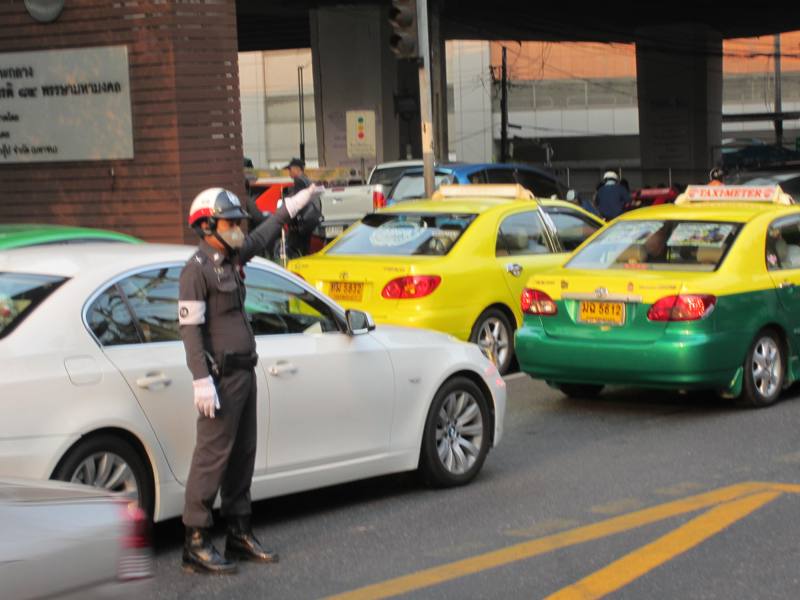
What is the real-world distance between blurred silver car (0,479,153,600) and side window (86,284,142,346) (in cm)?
204

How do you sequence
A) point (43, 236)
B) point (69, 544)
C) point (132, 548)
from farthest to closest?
point (43, 236) → point (132, 548) → point (69, 544)

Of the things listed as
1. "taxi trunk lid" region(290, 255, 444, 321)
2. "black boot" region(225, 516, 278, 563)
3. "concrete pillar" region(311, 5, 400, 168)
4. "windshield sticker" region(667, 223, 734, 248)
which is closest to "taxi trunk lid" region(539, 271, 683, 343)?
"windshield sticker" region(667, 223, 734, 248)

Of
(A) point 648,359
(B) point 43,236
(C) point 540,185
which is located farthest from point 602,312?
(C) point 540,185

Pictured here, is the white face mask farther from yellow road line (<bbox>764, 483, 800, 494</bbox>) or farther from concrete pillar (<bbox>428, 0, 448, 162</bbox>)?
concrete pillar (<bbox>428, 0, 448, 162</bbox>)

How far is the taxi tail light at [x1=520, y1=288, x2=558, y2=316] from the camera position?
1043 cm

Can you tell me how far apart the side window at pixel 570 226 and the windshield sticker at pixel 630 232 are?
2098 millimetres

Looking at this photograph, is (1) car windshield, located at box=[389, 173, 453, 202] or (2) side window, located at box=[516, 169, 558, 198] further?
(2) side window, located at box=[516, 169, 558, 198]

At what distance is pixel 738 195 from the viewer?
11742 millimetres

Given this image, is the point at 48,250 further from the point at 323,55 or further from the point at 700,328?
the point at 323,55

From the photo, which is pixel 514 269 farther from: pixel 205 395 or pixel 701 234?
pixel 205 395

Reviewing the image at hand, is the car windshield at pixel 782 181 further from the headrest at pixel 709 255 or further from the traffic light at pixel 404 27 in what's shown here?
the headrest at pixel 709 255

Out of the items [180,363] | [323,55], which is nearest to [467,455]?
[180,363]

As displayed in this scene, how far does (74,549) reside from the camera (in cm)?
375

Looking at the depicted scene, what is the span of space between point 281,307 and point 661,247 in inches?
167
